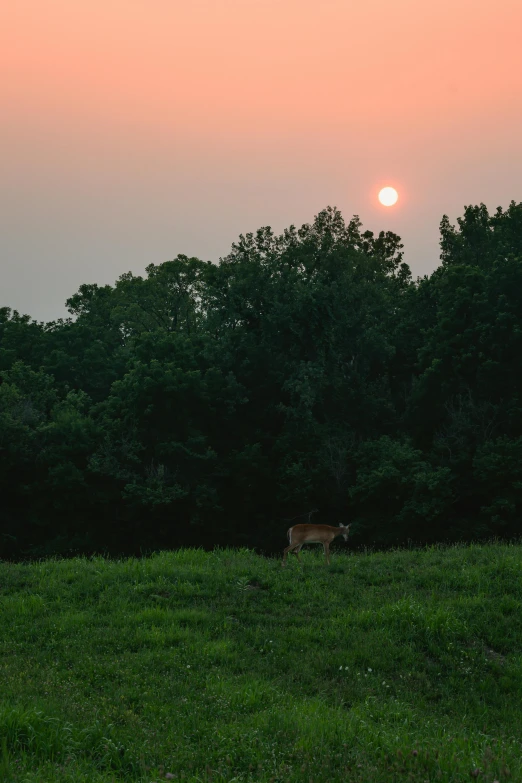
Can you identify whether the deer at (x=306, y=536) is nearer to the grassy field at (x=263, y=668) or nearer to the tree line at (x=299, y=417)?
the grassy field at (x=263, y=668)

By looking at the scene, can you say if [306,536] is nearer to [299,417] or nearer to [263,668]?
[263,668]

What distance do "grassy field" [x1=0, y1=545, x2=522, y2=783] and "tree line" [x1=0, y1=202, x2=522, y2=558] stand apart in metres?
23.3

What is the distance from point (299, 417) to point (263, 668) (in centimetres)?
3283

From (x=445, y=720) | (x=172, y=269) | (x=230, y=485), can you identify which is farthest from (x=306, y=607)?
(x=172, y=269)

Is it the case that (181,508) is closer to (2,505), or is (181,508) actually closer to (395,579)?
(2,505)

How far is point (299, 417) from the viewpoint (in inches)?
1721

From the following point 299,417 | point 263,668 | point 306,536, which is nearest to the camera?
point 263,668

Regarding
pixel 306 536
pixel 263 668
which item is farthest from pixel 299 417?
pixel 263 668

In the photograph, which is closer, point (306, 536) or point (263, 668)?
point (263, 668)

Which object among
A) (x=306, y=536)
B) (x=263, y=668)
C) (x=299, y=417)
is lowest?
(x=263, y=668)

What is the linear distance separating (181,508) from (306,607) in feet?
96.7

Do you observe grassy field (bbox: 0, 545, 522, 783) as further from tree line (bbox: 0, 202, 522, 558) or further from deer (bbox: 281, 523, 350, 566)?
tree line (bbox: 0, 202, 522, 558)

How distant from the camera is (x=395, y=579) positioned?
15.2 metres

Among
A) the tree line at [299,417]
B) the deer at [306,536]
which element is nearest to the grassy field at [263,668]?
the deer at [306,536]
